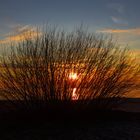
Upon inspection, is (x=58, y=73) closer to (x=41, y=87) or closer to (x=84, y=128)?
(x=41, y=87)

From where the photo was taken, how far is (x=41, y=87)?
10.2 m

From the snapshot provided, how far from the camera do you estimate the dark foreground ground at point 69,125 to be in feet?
28.2

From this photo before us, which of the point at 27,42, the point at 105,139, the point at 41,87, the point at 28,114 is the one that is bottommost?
the point at 105,139

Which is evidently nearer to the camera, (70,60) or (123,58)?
(70,60)

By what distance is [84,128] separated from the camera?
9422 mm

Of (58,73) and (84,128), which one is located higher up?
(58,73)

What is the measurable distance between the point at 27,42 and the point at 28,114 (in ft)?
8.08

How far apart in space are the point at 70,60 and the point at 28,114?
7.80 ft

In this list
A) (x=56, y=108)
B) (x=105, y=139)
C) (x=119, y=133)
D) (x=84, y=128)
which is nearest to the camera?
(x=105, y=139)

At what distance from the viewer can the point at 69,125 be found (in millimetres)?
9797

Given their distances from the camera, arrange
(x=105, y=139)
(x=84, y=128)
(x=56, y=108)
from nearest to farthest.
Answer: (x=105, y=139) < (x=84, y=128) < (x=56, y=108)

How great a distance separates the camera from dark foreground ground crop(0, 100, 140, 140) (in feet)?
28.2

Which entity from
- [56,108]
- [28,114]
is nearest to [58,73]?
[56,108]

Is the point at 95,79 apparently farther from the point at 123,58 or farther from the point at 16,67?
the point at 16,67
